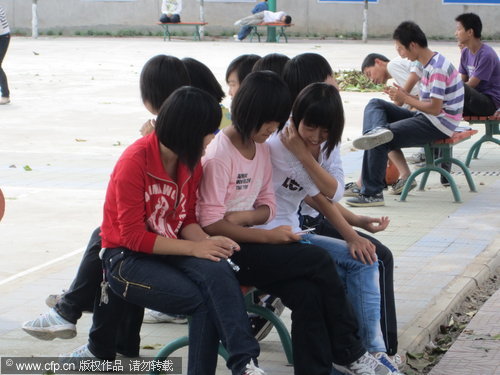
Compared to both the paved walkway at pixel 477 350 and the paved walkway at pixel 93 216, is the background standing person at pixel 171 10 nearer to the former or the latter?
the paved walkway at pixel 93 216

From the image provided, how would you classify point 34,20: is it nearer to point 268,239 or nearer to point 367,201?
point 367,201

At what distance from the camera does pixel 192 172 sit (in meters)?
3.64

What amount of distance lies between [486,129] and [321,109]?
19.5 ft

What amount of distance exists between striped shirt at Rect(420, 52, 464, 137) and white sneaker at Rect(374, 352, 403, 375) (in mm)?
4005

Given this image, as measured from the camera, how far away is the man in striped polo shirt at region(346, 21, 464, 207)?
7.51m

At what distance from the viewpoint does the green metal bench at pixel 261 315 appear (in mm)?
3814

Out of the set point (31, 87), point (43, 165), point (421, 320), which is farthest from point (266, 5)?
point (421, 320)

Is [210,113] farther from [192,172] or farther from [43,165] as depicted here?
[43,165]

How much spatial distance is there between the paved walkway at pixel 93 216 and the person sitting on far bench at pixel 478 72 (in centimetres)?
66

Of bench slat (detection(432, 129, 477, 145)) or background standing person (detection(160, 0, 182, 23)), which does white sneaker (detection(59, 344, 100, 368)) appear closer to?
bench slat (detection(432, 129, 477, 145))

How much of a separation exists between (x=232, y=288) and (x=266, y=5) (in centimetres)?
2467

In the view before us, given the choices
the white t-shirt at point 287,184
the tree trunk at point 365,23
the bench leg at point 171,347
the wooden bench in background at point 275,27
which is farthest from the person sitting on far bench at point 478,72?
the tree trunk at point 365,23

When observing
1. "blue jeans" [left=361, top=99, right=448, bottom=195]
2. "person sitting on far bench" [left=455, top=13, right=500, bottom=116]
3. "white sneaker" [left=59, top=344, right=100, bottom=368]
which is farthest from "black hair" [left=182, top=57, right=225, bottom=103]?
"person sitting on far bench" [left=455, top=13, right=500, bottom=116]

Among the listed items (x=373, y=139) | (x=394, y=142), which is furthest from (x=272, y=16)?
(x=373, y=139)
